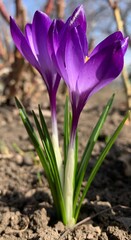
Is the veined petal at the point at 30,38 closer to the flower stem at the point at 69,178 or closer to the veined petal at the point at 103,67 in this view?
the veined petal at the point at 103,67

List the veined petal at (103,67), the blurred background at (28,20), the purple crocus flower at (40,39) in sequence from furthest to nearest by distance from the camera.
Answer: the blurred background at (28,20) → the purple crocus flower at (40,39) → the veined petal at (103,67)

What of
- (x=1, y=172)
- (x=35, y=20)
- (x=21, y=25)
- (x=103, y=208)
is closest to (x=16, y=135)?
(x=1, y=172)

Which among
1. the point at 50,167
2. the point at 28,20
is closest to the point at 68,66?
the point at 50,167

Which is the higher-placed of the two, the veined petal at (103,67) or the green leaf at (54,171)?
the veined petal at (103,67)

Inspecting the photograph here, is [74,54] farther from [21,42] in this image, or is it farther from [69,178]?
[69,178]

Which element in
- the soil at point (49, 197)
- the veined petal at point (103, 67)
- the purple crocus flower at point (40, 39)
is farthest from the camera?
the soil at point (49, 197)

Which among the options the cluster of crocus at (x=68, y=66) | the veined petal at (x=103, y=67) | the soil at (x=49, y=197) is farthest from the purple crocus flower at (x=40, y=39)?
the soil at (x=49, y=197)

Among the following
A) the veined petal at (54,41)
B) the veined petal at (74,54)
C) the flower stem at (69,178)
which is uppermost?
the veined petal at (54,41)
